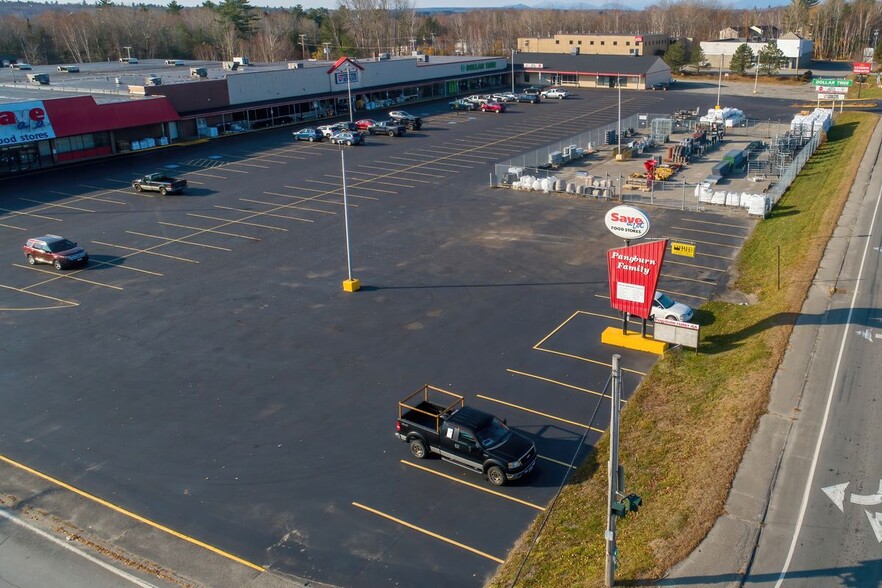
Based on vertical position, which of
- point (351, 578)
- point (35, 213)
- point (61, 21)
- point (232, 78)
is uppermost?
point (61, 21)

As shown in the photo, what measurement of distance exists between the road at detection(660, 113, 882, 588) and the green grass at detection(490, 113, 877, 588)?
0.45 m

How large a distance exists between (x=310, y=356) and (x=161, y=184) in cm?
2890

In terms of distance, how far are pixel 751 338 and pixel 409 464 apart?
1344 cm

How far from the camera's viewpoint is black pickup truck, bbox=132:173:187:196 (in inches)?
1901

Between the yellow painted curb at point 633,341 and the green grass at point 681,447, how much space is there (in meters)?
0.72

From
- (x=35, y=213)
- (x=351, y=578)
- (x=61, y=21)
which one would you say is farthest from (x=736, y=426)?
(x=61, y=21)

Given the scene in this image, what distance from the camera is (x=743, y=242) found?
119 feet

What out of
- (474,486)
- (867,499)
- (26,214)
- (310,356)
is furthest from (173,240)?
(867,499)

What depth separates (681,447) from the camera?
19078 millimetres

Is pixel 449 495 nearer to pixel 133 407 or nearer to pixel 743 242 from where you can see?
pixel 133 407

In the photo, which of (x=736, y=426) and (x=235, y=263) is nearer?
(x=736, y=426)

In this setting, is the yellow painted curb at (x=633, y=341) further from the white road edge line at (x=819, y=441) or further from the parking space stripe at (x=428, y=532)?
the parking space stripe at (x=428, y=532)

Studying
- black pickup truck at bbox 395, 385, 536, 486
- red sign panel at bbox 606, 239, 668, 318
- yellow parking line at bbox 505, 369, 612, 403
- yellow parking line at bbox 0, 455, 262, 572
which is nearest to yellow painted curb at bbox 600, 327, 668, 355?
red sign panel at bbox 606, 239, 668, 318

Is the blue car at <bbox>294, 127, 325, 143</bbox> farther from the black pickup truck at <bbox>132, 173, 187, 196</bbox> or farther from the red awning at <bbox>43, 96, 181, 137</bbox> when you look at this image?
the black pickup truck at <bbox>132, 173, 187, 196</bbox>
